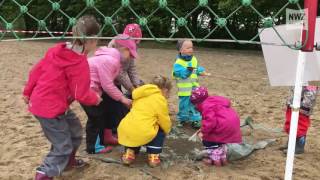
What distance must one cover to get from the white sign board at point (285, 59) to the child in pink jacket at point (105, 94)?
121cm

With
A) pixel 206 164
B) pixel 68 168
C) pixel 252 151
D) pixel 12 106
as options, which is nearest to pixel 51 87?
pixel 68 168

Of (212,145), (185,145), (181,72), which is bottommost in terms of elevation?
(185,145)

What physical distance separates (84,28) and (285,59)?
54.2 inches

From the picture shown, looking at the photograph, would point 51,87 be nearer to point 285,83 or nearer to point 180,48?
point 285,83

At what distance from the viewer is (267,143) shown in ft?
15.2

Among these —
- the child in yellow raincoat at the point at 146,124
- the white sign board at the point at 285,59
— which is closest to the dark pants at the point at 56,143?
the child in yellow raincoat at the point at 146,124

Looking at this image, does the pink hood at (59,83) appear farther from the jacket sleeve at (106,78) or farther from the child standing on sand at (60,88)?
the jacket sleeve at (106,78)

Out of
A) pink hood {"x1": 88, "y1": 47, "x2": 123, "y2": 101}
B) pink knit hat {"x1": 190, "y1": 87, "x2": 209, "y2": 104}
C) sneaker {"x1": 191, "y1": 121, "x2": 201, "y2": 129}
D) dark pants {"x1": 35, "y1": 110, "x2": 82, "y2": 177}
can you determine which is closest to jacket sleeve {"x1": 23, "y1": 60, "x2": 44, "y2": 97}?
dark pants {"x1": 35, "y1": 110, "x2": 82, "y2": 177}

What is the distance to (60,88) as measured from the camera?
328 centimetres

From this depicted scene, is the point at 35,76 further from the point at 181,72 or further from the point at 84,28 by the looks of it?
the point at 181,72

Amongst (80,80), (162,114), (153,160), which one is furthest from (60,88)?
(153,160)

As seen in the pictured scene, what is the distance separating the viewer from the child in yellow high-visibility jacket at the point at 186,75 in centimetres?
509

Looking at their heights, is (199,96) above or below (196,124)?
above

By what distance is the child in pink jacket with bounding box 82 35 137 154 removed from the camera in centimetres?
391
